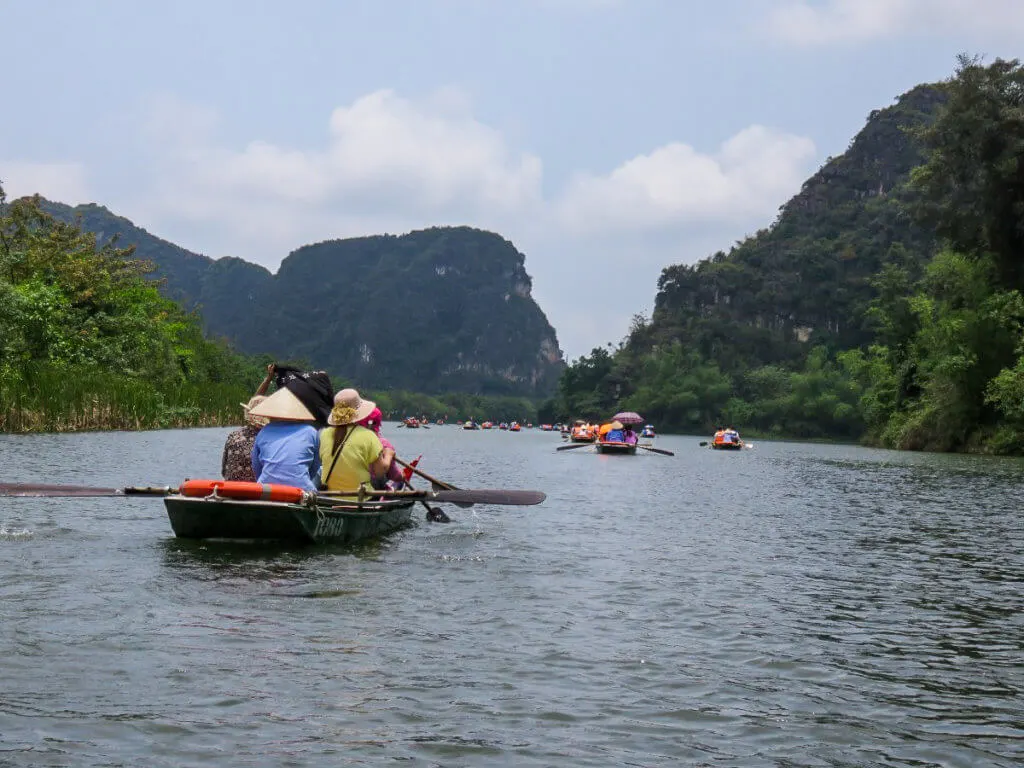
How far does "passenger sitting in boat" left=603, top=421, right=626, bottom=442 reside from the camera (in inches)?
1969

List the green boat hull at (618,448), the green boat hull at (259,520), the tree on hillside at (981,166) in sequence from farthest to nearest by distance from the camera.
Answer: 1. the green boat hull at (618,448)
2. the tree on hillside at (981,166)
3. the green boat hull at (259,520)

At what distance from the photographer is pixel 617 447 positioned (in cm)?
4872

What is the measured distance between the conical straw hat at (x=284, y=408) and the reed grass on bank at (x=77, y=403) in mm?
28244

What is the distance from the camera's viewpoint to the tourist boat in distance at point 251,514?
11.6 meters

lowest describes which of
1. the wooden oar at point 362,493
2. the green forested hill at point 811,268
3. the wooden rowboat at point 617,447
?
the wooden oar at point 362,493

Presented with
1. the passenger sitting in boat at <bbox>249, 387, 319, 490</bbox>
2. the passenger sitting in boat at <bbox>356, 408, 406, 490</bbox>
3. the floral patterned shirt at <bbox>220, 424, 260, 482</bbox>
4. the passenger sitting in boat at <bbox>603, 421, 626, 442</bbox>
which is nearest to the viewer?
the passenger sitting in boat at <bbox>249, 387, 319, 490</bbox>

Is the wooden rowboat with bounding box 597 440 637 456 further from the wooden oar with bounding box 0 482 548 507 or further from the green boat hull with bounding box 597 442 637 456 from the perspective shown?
the wooden oar with bounding box 0 482 548 507

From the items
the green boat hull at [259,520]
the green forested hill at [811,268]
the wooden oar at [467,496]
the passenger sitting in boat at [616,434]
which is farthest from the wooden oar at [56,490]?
the green forested hill at [811,268]

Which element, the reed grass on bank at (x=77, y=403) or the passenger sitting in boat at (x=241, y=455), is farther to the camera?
the reed grass on bank at (x=77, y=403)

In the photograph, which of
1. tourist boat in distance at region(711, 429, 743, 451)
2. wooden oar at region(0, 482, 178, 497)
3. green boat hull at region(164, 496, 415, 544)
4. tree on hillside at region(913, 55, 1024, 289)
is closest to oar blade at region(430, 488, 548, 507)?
green boat hull at region(164, 496, 415, 544)

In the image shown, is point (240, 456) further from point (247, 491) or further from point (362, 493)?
point (247, 491)

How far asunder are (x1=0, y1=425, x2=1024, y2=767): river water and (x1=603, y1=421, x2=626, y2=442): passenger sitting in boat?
111 feet

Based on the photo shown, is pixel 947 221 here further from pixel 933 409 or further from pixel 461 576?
pixel 461 576

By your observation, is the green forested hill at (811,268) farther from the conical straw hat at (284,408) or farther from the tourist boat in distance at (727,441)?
the conical straw hat at (284,408)
